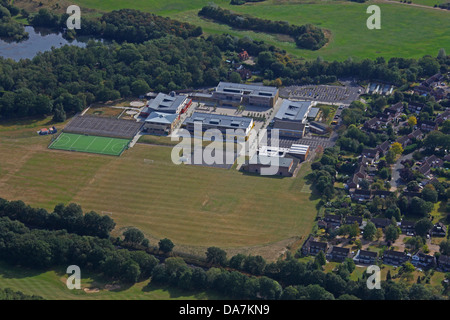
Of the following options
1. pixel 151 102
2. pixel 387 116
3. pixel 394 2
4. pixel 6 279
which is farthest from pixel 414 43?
pixel 6 279

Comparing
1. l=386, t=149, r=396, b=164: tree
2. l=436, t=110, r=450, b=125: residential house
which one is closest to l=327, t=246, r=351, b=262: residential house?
l=386, t=149, r=396, b=164: tree

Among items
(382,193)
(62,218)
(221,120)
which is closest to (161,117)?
(221,120)

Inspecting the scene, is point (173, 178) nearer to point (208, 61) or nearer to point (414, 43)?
point (208, 61)

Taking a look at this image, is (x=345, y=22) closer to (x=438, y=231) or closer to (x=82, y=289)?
(x=438, y=231)

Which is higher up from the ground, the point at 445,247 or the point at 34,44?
the point at 34,44

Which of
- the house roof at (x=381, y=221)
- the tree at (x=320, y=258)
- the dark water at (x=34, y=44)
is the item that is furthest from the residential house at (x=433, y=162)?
the dark water at (x=34, y=44)

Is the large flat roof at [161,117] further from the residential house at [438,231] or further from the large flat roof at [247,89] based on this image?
the residential house at [438,231]
